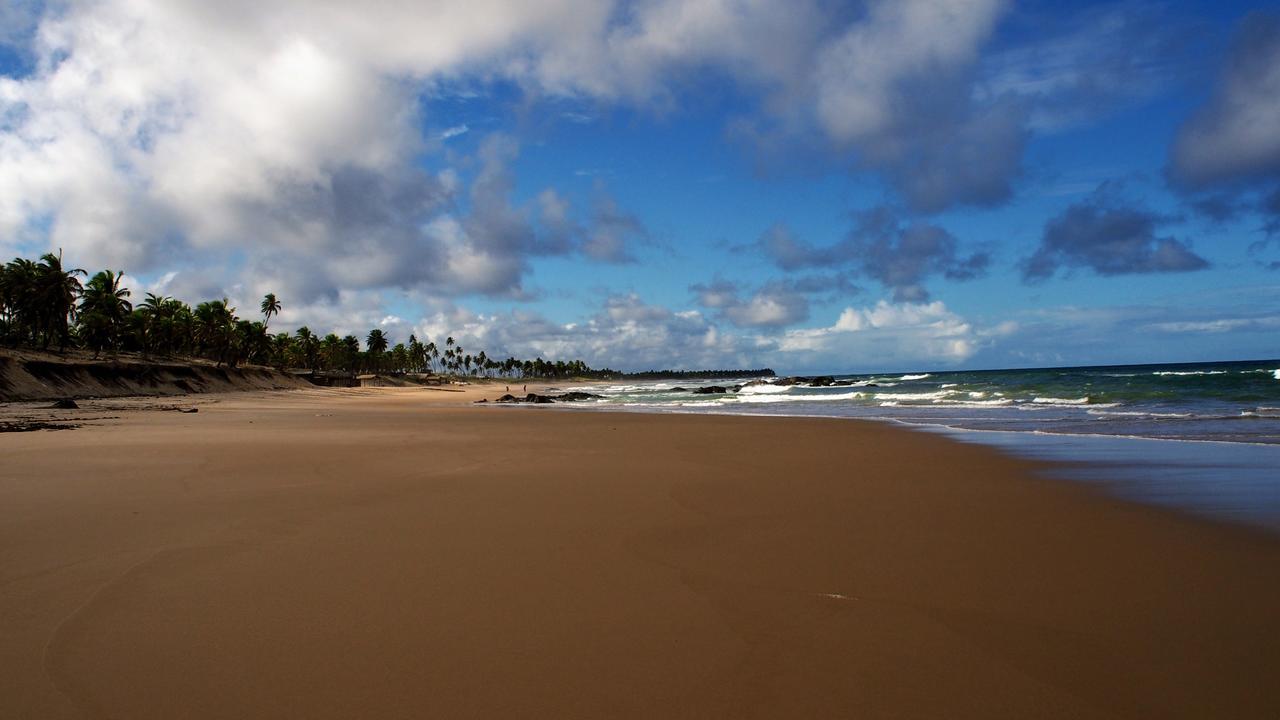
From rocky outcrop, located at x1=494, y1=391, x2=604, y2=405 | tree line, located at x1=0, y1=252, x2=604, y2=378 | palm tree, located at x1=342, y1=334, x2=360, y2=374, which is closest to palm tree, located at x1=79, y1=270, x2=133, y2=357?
tree line, located at x1=0, y1=252, x2=604, y2=378

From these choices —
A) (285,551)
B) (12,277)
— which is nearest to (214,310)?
(12,277)

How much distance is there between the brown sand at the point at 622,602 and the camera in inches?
121

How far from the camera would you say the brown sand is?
3068 mm

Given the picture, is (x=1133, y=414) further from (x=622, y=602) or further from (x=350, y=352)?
(x=350, y=352)

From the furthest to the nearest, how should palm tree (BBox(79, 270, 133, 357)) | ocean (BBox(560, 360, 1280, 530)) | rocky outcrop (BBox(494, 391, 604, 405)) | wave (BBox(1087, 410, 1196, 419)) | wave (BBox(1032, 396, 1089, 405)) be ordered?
palm tree (BBox(79, 270, 133, 357)) < rocky outcrop (BBox(494, 391, 604, 405)) < wave (BBox(1032, 396, 1089, 405)) < wave (BBox(1087, 410, 1196, 419)) < ocean (BBox(560, 360, 1280, 530))

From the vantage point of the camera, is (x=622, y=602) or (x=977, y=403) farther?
(x=977, y=403)

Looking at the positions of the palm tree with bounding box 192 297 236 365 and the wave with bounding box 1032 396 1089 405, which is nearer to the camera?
the wave with bounding box 1032 396 1089 405

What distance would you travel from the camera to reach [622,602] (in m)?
4.27

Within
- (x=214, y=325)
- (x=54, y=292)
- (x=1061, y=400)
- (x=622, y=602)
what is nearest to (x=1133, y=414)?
(x=1061, y=400)

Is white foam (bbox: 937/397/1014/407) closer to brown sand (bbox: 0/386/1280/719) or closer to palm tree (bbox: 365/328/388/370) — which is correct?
brown sand (bbox: 0/386/1280/719)

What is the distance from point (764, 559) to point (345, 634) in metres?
3.02

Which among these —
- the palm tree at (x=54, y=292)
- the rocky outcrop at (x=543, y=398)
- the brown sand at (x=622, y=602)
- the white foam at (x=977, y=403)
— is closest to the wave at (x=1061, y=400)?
A: the white foam at (x=977, y=403)

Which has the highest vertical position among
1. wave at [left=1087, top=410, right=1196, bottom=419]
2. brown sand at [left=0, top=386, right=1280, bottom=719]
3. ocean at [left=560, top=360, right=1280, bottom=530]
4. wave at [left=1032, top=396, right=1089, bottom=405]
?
wave at [left=1032, top=396, right=1089, bottom=405]

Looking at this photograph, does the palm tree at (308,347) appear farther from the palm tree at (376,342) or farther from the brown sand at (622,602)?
the brown sand at (622,602)
